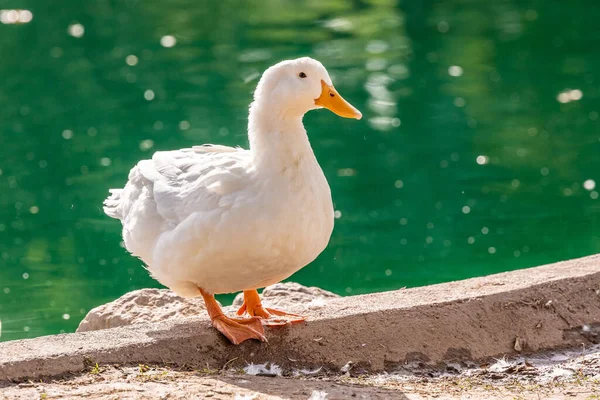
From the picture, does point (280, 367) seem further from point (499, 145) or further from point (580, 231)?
point (499, 145)

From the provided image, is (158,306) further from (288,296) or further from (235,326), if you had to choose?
(235,326)

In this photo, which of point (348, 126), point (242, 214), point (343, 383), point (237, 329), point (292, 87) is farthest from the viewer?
point (348, 126)

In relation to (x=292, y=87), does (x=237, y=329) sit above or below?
below

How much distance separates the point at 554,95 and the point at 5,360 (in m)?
11.0

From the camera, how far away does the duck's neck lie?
16.6 ft

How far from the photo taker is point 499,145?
1238 cm

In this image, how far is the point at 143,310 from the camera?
21.5 feet

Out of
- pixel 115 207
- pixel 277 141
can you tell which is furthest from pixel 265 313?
pixel 115 207

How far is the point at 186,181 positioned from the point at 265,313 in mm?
837

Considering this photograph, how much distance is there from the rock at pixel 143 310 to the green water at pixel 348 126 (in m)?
1.63

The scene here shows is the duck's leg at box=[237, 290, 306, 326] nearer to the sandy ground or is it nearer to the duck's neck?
the sandy ground

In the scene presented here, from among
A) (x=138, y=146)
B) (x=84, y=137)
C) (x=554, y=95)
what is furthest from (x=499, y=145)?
(x=84, y=137)

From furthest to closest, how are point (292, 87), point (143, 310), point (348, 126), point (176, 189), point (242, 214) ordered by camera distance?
point (348, 126), point (143, 310), point (176, 189), point (292, 87), point (242, 214)

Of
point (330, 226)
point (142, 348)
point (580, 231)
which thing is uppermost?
point (330, 226)
